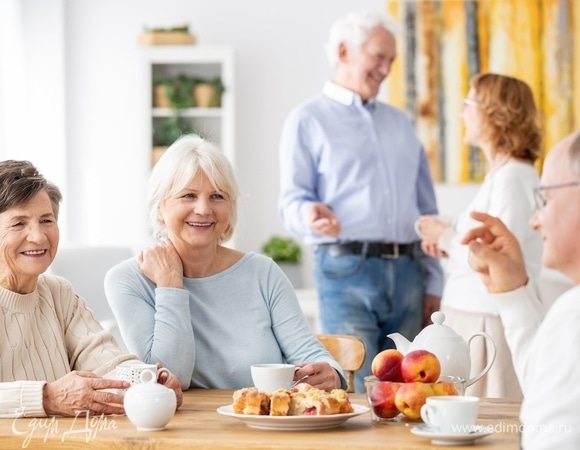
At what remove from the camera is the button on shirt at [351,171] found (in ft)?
12.1

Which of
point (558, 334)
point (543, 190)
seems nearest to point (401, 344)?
point (543, 190)

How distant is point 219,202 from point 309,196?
3.65 feet

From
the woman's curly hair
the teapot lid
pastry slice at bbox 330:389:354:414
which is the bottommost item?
pastry slice at bbox 330:389:354:414

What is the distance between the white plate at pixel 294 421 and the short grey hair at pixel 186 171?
0.87 metres

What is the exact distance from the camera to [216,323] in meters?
2.58

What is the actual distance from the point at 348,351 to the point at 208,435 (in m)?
0.97

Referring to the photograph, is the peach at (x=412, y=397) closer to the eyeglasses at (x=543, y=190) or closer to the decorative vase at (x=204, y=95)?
the eyeglasses at (x=543, y=190)

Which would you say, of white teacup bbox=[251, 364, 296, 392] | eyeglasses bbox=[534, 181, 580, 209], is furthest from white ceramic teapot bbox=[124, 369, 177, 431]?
eyeglasses bbox=[534, 181, 580, 209]

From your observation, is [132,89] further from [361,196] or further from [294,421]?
[294,421]

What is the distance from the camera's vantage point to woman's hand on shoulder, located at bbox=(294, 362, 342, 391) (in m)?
2.36

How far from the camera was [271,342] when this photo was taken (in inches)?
101

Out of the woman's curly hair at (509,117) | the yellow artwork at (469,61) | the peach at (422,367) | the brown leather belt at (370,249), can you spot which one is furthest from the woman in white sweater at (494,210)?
the yellow artwork at (469,61)

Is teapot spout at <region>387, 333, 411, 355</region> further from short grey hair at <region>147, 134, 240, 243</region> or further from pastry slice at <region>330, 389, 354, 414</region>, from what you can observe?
short grey hair at <region>147, 134, 240, 243</region>

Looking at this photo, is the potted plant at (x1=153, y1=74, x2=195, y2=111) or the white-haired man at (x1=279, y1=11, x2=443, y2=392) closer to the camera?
the white-haired man at (x1=279, y1=11, x2=443, y2=392)
